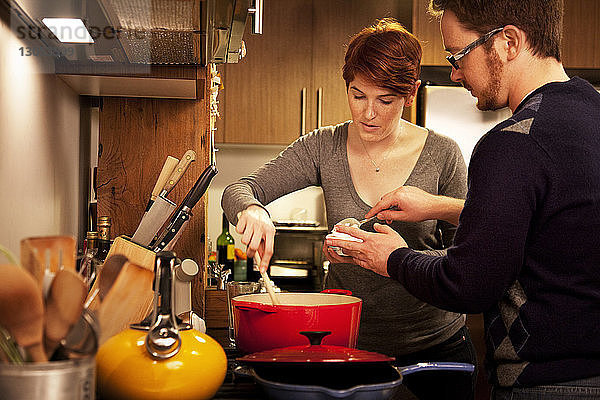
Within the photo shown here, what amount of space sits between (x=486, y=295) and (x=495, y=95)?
0.35 meters

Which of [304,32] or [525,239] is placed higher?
[304,32]

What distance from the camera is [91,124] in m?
1.78

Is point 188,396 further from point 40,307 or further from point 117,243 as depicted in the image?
point 117,243

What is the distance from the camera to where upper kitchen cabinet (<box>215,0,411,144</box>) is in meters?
3.48

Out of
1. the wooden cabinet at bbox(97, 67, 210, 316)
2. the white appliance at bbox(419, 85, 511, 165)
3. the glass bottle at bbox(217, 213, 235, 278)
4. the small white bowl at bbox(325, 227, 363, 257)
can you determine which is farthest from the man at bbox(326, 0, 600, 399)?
the glass bottle at bbox(217, 213, 235, 278)

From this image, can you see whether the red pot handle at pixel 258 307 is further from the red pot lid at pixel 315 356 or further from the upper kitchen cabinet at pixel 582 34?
the upper kitchen cabinet at pixel 582 34

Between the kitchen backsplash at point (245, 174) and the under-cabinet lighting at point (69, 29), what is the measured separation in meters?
2.47

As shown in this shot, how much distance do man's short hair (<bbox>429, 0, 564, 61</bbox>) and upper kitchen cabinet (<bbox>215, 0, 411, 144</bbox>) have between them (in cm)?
244

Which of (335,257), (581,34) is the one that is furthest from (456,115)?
(335,257)

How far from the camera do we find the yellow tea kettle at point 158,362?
72 cm

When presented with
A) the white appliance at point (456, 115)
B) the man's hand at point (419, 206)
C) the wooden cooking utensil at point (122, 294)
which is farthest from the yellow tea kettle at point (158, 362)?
the white appliance at point (456, 115)

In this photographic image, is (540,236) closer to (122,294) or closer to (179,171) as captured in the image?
(122,294)

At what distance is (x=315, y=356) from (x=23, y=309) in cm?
39

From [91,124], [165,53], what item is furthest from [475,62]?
[91,124]
